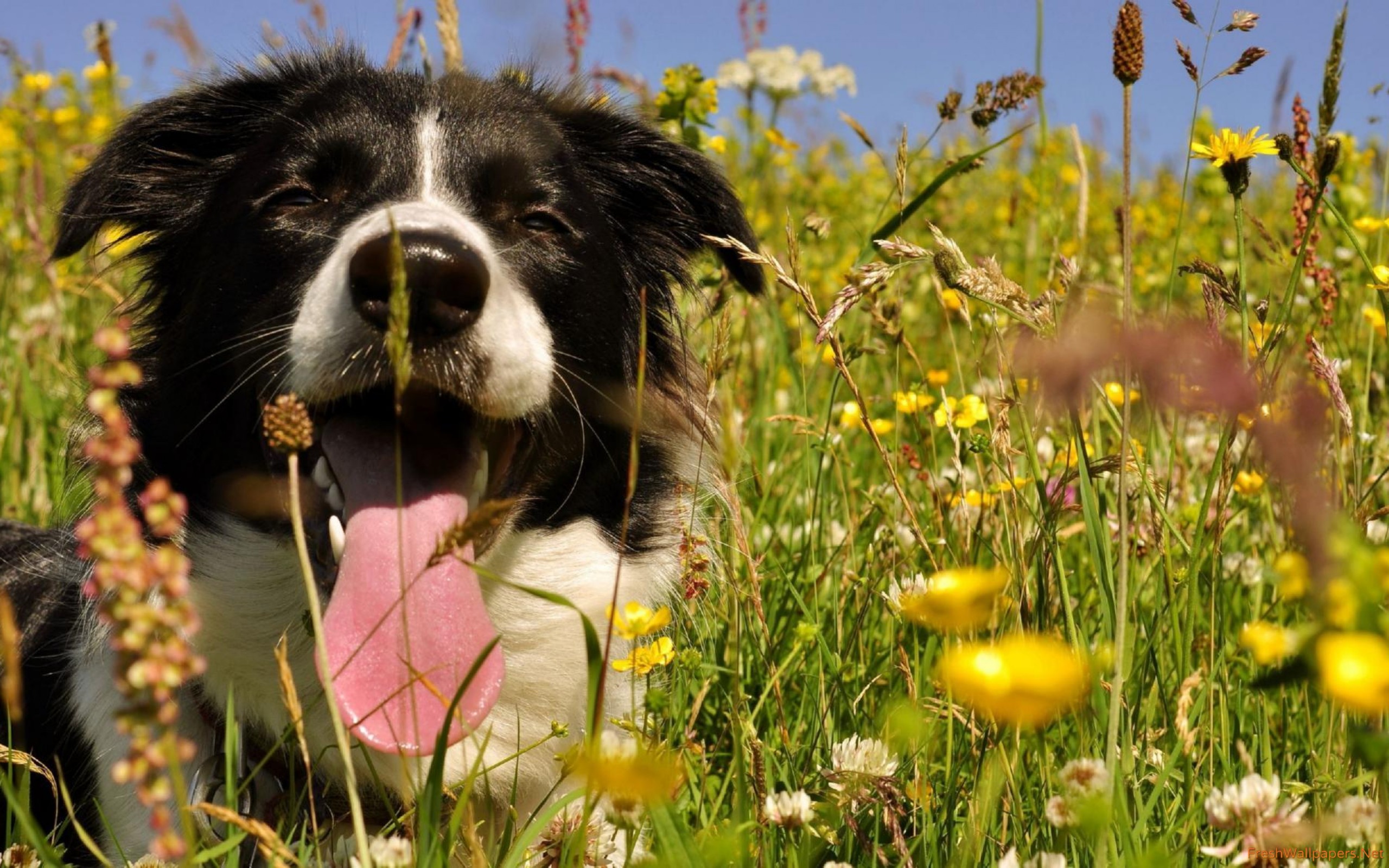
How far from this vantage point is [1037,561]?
1.95 meters

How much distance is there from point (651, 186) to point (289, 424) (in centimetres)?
189

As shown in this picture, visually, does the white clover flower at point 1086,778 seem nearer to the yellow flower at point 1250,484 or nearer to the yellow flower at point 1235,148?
the yellow flower at point 1235,148

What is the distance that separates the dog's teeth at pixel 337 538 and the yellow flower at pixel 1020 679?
1.30m

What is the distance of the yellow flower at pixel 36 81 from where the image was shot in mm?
5242

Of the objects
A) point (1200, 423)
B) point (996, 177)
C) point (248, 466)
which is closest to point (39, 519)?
point (248, 466)

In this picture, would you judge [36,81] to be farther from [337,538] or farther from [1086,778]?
[1086,778]

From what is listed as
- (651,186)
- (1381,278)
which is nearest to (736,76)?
(651,186)

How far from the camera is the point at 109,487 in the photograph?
0.71 metres

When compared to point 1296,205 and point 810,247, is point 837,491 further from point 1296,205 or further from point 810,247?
point 810,247

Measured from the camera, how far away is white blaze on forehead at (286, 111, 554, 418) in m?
1.95

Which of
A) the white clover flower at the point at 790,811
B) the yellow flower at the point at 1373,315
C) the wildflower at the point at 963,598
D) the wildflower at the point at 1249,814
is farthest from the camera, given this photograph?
the yellow flower at the point at 1373,315

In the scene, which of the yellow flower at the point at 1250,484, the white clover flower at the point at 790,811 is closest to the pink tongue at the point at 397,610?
the white clover flower at the point at 790,811

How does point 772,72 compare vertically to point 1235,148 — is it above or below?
above

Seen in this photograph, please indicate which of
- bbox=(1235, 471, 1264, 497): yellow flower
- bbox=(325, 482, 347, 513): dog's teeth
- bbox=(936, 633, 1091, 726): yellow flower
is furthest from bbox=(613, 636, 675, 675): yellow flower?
bbox=(1235, 471, 1264, 497): yellow flower
